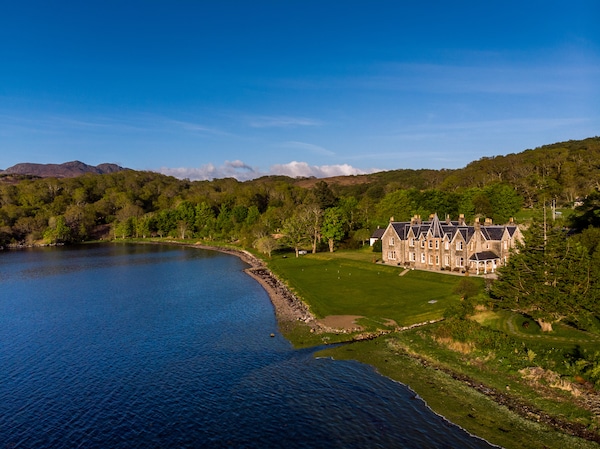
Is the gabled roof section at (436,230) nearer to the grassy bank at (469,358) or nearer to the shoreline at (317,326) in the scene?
the grassy bank at (469,358)

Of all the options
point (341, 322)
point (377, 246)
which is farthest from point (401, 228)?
point (341, 322)

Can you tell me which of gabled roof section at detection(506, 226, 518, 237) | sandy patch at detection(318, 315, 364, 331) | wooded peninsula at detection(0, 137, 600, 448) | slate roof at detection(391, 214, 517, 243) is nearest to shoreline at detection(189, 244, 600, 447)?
wooded peninsula at detection(0, 137, 600, 448)

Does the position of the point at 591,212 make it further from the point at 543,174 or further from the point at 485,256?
the point at 543,174

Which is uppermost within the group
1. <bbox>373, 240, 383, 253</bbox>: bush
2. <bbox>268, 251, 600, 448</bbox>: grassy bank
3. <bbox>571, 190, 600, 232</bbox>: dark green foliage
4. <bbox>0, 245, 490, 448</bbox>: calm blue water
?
<bbox>571, 190, 600, 232</bbox>: dark green foliage

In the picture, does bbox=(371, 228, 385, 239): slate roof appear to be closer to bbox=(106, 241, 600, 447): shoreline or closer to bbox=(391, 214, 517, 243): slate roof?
bbox=(391, 214, 517, 243): slate roof

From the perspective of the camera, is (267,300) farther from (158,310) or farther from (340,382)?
(340,382)

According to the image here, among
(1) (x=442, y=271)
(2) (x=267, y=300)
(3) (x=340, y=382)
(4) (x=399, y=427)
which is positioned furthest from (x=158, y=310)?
(1) (x=442, y=271)

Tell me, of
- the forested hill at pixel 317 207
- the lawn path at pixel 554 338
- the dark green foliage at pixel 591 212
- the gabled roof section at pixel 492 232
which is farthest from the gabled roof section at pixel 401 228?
the lawn path at pixel 554 338
